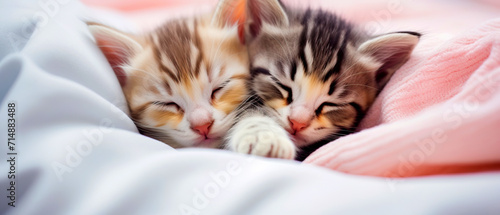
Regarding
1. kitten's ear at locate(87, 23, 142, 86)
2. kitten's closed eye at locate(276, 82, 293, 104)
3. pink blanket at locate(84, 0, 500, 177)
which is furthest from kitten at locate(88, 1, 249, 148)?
pink blanket at locate(84, 0, 500, 177)

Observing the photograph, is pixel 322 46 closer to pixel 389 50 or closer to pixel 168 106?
pixel 389 50

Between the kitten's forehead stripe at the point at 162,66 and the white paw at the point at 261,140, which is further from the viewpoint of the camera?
the kitten's forehead stripe at the point at 162,66

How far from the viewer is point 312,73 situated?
0.93 metres

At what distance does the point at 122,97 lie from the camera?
90cm

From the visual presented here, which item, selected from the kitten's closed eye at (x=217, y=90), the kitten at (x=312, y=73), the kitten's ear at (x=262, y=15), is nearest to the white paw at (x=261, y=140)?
the kitten at (x=312, y=73)

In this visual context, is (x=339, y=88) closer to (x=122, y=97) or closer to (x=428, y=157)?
(x=428, y=157)

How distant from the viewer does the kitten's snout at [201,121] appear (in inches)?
34.4

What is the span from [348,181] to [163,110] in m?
0.54

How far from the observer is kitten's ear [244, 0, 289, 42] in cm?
103

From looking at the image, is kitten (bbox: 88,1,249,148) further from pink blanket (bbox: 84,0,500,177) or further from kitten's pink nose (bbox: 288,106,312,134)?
pink blanket (bbox: 84,0,500,177)

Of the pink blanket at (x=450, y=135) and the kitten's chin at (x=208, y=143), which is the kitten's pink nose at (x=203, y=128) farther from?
the pink blanket at (x=450, y=135)

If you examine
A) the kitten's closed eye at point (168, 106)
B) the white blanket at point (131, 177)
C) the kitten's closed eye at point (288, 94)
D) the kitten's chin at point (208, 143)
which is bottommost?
the kitten's chin at point (208, 143)

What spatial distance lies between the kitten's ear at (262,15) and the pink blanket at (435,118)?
0.36 metres

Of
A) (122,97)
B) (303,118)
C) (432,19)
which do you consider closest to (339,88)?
(303,118)
